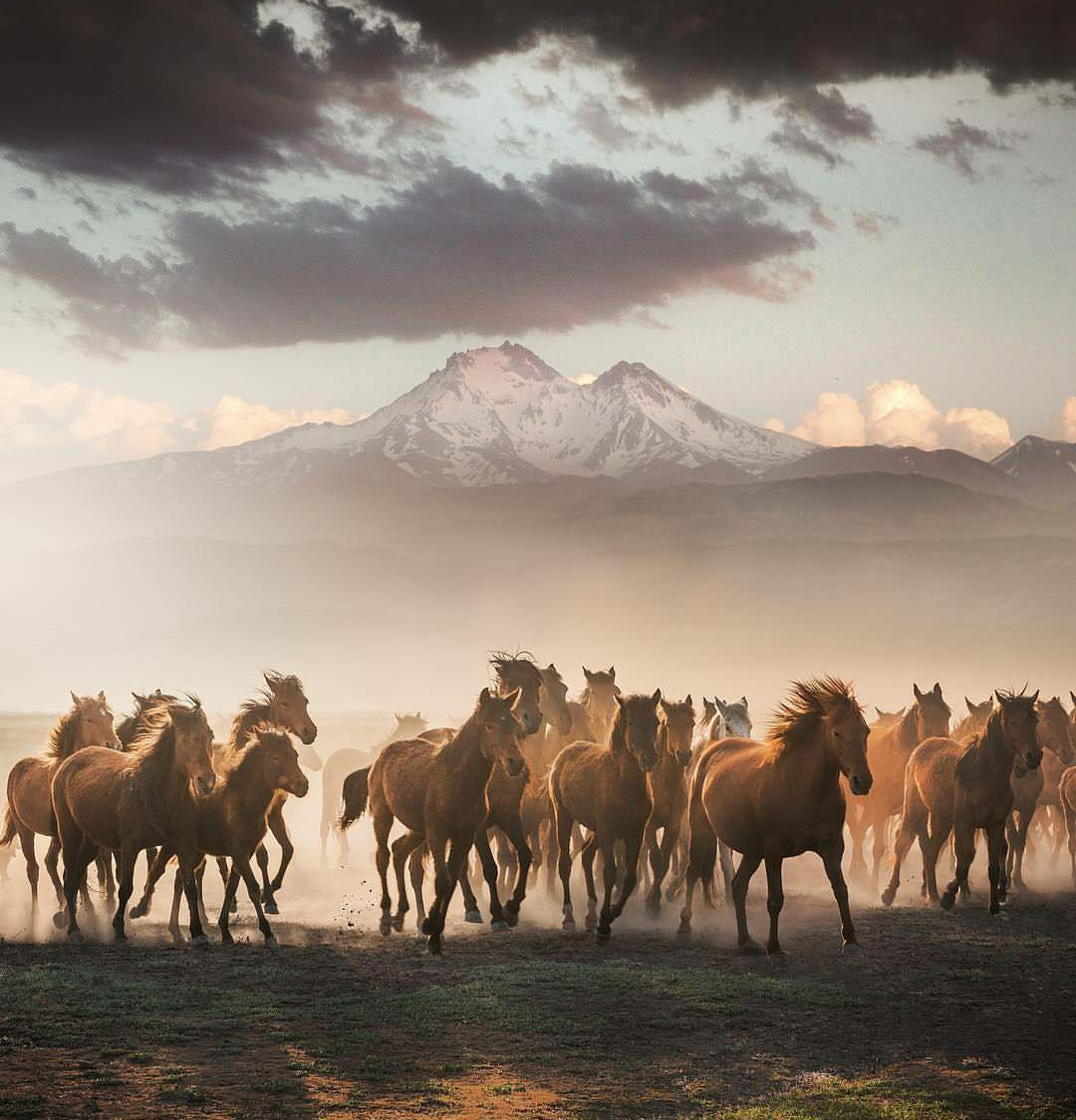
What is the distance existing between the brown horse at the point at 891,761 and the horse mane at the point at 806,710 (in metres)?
7.17

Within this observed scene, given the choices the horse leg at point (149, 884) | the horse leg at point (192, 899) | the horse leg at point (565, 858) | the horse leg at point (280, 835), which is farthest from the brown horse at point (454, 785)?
the horse leg at point (149, 884)

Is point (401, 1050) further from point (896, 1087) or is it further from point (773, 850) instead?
point (773, 850)

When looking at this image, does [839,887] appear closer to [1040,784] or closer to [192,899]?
[192,899]

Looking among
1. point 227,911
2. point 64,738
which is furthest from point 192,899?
point 64,738

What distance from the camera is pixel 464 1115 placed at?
29.7 ft

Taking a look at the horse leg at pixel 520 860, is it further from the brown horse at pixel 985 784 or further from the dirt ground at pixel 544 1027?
the brown horse at pixel 985 784

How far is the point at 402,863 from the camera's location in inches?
659

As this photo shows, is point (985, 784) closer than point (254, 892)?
No

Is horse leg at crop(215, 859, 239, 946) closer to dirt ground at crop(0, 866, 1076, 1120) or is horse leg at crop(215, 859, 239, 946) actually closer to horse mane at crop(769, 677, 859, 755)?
dirt ground at crop(0, 866, 1076, 1120)

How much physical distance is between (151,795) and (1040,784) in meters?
12.8

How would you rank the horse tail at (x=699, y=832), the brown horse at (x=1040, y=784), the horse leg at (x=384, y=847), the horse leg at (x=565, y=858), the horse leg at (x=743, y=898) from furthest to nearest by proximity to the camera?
the brown horse at (x=1040, y=784) < the horse leg at (x=384, y=847) < the horse tail at (x=699, y=832) < the horse leg at (x=565, y=858) < the horse leg at (x=743, y=898)

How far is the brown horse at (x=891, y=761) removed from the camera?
2103cm

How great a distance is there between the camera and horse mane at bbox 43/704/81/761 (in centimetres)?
1828

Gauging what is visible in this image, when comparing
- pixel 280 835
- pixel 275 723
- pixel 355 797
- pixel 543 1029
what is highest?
pixel 275 723
